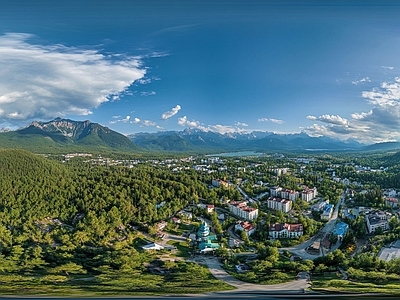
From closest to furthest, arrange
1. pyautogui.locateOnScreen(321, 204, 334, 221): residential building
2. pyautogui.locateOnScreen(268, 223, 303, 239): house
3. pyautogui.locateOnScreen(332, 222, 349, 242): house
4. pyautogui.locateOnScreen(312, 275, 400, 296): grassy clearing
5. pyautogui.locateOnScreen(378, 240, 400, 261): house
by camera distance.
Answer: pyautogui.locateOnScreen(312, 275, 400, 296): grassy clearing → pyautogui.locateOnScreen(378, 240, 400, 261): house → pyautogui.locateOnScreen(332, 222, 349, 242): house → pyautogui.locateOnScreen(268, 223, 303, 239): house → pyautogui.locateOnScreen(321, 204, 334, 221): residential building

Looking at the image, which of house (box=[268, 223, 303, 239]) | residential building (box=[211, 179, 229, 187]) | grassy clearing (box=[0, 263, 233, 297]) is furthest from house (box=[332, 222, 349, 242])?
residential building (box=[211, 179, 229, 187])

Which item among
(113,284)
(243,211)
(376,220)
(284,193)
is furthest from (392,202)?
(113,284)

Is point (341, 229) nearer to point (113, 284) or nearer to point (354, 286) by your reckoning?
point (354, 286)

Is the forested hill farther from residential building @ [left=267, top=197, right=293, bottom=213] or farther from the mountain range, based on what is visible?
the mountain range

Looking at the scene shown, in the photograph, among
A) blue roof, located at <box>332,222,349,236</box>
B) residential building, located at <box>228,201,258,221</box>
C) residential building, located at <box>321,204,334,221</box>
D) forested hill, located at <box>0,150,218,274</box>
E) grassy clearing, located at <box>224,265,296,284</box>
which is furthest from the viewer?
residential building, located at <box>228,201,258,221</box>

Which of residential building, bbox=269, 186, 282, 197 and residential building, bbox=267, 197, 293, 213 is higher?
residential building, bbox=269, 186, 282, 197

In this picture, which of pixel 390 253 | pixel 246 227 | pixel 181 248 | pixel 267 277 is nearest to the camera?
pixel 267 277
